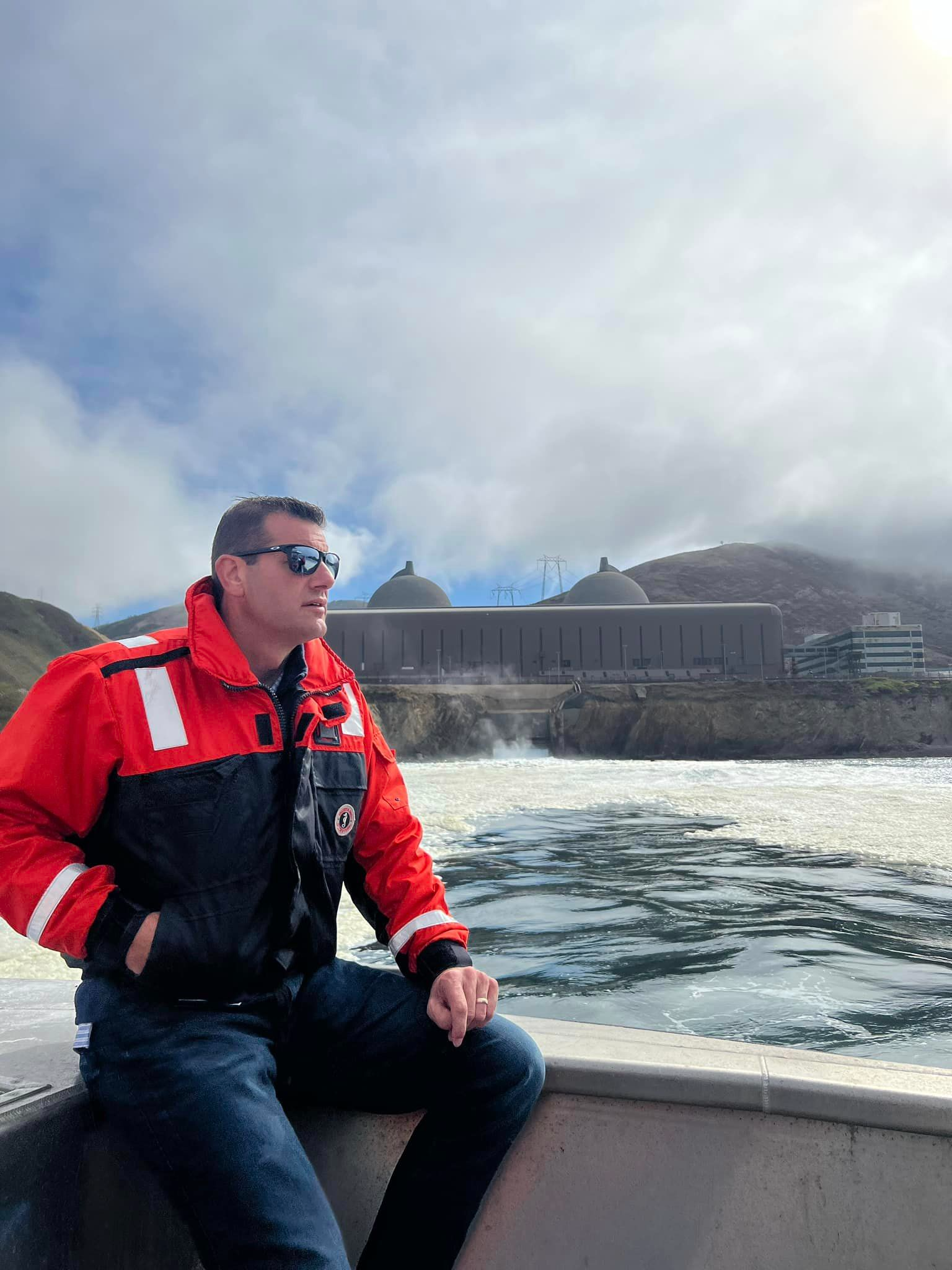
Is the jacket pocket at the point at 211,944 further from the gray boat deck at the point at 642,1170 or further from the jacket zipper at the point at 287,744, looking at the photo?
the gray boat deck at the point at 642,1170

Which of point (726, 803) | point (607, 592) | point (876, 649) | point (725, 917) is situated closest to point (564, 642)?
point (607, 592)

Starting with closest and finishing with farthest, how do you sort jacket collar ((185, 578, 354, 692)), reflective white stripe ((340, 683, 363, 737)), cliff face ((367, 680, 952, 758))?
1. jacket collar ((185, 578, 354, 692))
2. reflective white stripe ((340, 683, 363, 737))
3. cliff face ((367, 680, 952, 758))

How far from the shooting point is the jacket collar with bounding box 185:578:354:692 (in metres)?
2.12

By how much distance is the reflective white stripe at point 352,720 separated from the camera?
2346 mm

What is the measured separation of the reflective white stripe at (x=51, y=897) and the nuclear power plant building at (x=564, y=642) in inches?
3081

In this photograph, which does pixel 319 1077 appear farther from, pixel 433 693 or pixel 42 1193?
pixel 433 693

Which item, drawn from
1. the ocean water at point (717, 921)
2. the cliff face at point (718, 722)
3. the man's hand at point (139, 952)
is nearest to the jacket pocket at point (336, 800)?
the man's hand at point (139, 952)

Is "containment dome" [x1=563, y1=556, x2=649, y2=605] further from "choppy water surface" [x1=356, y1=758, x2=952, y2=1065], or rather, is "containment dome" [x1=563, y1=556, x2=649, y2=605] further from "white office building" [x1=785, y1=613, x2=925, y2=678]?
"choppy water surface" [x1=356, y1=758, x2=952, y2=1065]

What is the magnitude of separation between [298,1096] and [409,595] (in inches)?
4128

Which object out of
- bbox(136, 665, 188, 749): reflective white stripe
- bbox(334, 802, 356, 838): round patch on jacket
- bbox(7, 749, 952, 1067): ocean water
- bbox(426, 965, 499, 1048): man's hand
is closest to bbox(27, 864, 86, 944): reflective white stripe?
bbox(136, 665, 188, 749): reflective white stripe

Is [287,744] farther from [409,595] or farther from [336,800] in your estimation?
[409,595]

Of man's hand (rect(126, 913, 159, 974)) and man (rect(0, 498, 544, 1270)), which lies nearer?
man (rect(0, 498, 544, 1270))

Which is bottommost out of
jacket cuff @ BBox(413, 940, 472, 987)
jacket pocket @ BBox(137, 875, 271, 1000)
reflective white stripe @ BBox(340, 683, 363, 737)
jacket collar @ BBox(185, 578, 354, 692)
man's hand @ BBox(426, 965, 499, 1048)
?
man's hand @ BBox(426, 965, 499, 1048)

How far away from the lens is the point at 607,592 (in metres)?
105
